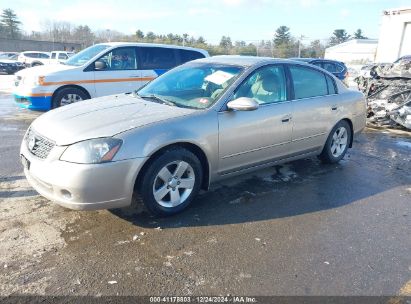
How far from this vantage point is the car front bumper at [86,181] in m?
3.12

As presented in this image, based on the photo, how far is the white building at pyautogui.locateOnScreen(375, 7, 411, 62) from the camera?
27.3 m

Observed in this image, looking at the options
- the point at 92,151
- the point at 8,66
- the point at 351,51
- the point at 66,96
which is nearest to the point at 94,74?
the point at 66,96

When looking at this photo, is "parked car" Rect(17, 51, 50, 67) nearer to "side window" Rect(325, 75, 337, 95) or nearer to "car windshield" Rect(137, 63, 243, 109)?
"car windshield" Rect(137, 63, 243, 109)

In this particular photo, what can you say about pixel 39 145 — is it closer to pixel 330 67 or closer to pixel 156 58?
pixel 156 58

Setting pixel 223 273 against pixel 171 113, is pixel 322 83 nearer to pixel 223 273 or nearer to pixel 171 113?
pixel 171 113

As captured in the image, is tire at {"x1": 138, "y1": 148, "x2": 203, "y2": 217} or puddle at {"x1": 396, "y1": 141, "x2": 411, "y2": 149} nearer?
tire at {"x1": 138, "y1": 148, "x2": 203, "y2": 217}

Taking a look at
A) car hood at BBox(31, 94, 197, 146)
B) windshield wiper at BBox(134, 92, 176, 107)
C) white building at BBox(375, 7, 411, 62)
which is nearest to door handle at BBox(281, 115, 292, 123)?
Answer: car hood at BBox(31, 94, 197, 146)

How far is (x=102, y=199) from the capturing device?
128 inches

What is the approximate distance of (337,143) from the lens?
18.6ft

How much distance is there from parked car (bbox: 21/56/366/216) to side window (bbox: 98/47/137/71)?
4105 millimetres

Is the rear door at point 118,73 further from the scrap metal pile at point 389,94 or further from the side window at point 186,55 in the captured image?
the scrap metal pile at point 389,94

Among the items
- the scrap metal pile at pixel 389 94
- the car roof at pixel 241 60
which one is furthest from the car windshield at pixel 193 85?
the scrap metal pile at pixel 389 94

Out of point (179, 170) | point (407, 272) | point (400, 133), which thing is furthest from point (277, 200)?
point (400, 133)

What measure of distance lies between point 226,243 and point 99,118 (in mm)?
1729
